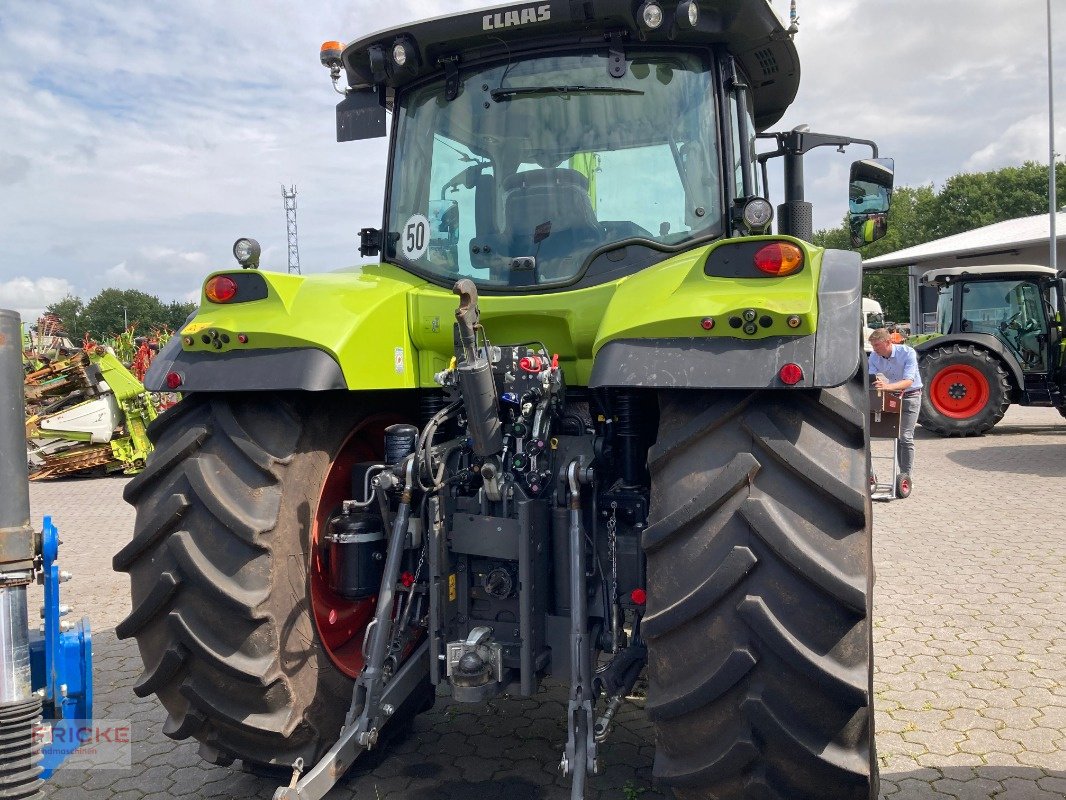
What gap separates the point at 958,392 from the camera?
524 inches

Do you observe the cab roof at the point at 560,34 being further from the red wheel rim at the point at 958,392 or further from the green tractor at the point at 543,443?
the red wheel rim at the point at 958,392

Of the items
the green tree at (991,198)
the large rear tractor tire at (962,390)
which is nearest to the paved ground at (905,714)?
the large rear tractor tire at (962,390)

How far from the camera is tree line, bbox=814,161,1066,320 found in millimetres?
47469

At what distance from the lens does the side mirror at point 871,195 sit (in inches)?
135

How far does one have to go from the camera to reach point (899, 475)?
8844mm

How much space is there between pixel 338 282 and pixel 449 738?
1978 mm

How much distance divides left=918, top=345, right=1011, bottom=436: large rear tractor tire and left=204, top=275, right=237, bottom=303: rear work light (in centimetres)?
1236

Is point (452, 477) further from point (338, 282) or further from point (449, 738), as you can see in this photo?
point (449, 738)

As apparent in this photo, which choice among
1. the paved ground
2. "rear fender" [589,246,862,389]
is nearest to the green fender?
"rear fender" [589,246,862,389]

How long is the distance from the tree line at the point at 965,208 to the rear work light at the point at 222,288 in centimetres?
4553

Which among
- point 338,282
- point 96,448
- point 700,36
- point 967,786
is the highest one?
point 700,36

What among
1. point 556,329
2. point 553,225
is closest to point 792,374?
point 556,329

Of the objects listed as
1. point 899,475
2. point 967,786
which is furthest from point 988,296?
point 967,786

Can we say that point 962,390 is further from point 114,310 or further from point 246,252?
point 114,310
